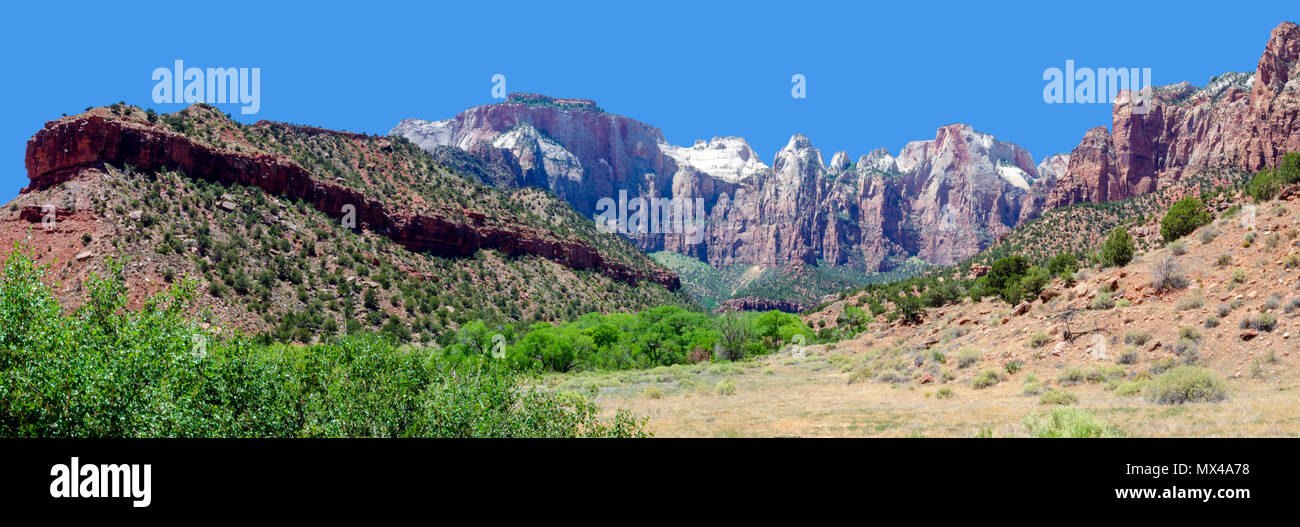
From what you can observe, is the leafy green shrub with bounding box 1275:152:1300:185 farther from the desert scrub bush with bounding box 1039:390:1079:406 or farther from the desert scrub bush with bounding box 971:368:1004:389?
the desert scrub bush with bounding box 1039:390:1079:406

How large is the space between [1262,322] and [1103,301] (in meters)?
6.69

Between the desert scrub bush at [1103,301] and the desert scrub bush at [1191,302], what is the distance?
3.02m

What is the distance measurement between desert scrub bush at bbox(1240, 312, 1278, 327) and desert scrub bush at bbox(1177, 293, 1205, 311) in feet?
7.98

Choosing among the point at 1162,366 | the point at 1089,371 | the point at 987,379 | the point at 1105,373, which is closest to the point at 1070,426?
the point at 1162,366

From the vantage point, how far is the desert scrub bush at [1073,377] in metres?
19.9

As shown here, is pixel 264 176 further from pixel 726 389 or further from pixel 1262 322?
pixel 1262 322

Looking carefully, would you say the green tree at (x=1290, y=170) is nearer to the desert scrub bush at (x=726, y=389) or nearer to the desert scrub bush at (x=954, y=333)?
the desert scrub bush at (x=954, y=333)

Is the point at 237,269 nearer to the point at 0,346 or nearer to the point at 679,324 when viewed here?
the point at 679,324

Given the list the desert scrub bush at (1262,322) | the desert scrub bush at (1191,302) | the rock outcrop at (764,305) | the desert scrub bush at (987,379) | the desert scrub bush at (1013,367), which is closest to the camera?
the desert scrub bush at (1262,322)

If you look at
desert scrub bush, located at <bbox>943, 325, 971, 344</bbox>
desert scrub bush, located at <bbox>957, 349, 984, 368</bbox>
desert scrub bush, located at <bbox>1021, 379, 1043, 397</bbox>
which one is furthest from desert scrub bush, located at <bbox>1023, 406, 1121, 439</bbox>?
desert scrub bush, located at <bbox>943, 325, 971, 344</bbox>

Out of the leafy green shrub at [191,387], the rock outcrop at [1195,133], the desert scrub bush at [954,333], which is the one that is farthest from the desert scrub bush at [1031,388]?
the rock outcrop at [1195,133]

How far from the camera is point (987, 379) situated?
2238cm

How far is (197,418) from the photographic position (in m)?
11.5
